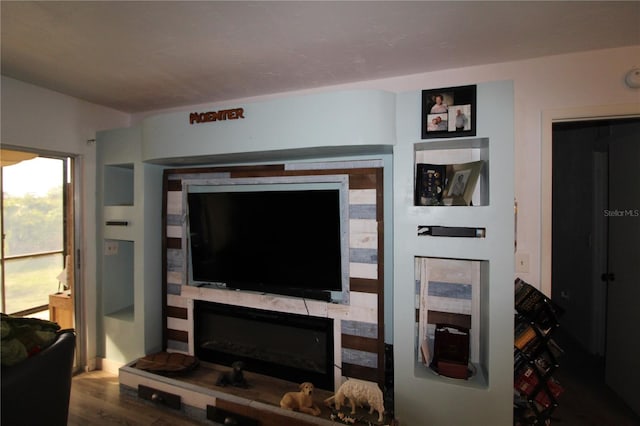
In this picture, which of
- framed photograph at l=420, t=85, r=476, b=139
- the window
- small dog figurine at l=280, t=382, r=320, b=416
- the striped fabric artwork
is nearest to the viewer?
framed photograph at l=420, t=85, r=476, b=139

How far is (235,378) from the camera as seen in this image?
2.27m

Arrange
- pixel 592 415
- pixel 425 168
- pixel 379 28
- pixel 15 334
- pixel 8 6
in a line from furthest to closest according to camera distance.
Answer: pixel 592 415 < pixel 425 168 < pixel 379 28 < pixel 8 6 < pixel 15 334

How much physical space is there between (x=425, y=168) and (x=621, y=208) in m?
1.84

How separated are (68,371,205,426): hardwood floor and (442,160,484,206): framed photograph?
2.29m

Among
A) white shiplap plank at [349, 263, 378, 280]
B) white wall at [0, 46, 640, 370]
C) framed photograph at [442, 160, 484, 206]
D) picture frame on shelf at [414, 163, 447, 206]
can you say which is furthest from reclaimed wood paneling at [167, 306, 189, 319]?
framed photograph at [442, 160, 484, 206]

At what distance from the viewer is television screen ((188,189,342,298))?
2.27 meters

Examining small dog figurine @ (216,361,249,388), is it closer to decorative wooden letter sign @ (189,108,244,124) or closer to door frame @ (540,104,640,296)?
decorative wooden letter sign @ (189,108,244,124)

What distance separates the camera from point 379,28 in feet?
5.39

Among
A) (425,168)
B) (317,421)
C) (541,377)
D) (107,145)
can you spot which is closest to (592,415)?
(541,377)

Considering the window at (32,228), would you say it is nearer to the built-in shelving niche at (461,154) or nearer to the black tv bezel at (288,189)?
the black tv bezel at (288,189)

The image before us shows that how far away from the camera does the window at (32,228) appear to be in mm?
2734

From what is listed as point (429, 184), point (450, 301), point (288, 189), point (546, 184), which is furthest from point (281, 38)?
point (450, 301)

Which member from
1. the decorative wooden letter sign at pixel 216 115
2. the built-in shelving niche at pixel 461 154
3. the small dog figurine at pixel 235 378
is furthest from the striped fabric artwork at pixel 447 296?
the decorative wooden letter sign at pixel 216 115

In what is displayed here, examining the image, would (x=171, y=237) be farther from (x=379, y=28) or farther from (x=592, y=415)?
(x=592, y=415)
